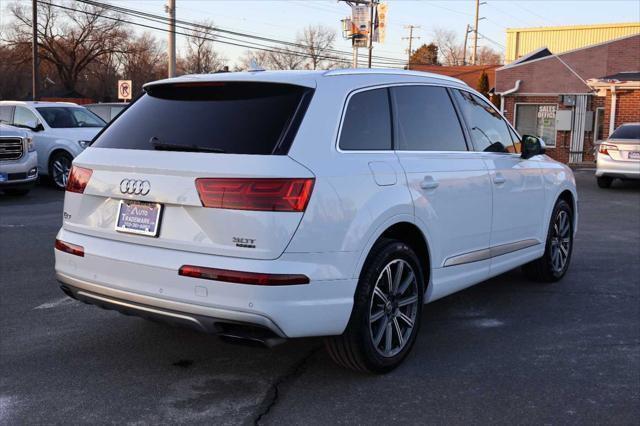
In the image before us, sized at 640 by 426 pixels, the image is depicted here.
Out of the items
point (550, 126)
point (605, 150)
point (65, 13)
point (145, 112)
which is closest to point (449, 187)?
point (145, 112)

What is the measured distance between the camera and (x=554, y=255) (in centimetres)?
686

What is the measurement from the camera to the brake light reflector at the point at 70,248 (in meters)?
4.20

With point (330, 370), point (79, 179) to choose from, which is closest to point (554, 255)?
point (330, 370)

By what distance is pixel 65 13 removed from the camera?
240 feet

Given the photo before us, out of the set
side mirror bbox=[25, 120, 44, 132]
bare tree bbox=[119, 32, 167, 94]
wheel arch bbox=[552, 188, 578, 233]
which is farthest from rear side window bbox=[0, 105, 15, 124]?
bare tree bbox=[119, 32, 167, 94]

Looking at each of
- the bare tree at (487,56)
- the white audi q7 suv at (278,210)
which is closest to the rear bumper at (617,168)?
the white audi q7 suv at (278,210)

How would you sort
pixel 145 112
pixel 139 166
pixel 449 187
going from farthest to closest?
1. pixel 449 187
2. pixel 145 112
3. pixel 139 166

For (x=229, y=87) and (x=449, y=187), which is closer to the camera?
(x=229, y=87)

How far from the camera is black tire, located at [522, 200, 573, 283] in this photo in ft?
22.1

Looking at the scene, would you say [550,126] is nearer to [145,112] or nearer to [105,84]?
[145,112]

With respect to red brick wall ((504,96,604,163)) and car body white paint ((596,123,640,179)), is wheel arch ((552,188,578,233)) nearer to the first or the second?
car body white paint ((596,123,640,179))

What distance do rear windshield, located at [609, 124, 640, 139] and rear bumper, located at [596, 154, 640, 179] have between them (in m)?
0.70

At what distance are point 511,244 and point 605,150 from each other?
11509 millimetres

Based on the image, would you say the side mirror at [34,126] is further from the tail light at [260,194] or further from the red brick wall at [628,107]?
the red brick wall at [628,107]
